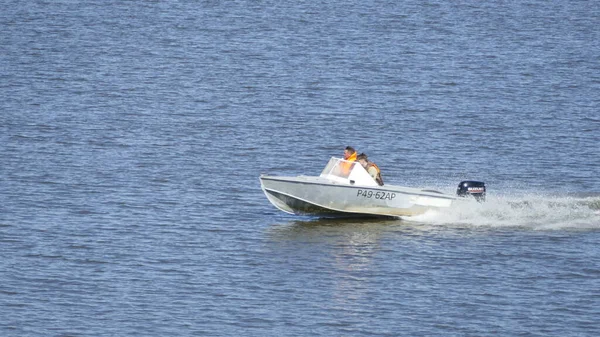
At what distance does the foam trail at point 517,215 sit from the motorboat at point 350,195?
290 millimetres

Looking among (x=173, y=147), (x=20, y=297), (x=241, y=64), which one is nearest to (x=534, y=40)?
(x=241, y=64)

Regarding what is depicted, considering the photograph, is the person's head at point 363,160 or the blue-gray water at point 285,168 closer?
the blue-gray water at point 285,168

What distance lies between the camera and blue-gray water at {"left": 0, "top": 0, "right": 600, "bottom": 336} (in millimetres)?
26953

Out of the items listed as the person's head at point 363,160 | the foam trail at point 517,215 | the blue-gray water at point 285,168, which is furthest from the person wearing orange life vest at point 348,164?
the foam trail at point 517,215

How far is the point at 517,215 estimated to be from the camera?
34812mm

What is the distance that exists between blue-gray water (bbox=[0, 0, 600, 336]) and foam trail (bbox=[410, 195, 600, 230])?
65mm

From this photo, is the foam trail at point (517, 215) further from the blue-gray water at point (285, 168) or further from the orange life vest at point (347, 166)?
the orange life vest at point (347, 166)

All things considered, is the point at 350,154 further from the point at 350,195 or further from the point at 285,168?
the point at 285,168

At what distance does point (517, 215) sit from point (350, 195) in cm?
462

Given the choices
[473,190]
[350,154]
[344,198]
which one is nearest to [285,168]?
[350,154]

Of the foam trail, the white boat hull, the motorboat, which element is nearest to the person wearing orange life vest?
the motorboat

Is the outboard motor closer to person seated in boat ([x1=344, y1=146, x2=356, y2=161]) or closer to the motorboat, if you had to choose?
the motorboat

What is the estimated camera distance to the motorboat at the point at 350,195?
33.6 metres

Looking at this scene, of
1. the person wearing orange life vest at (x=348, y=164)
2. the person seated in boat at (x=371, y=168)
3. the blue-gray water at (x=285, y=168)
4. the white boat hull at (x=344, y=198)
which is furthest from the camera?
the person seated in boat at (x=371, y=168)
